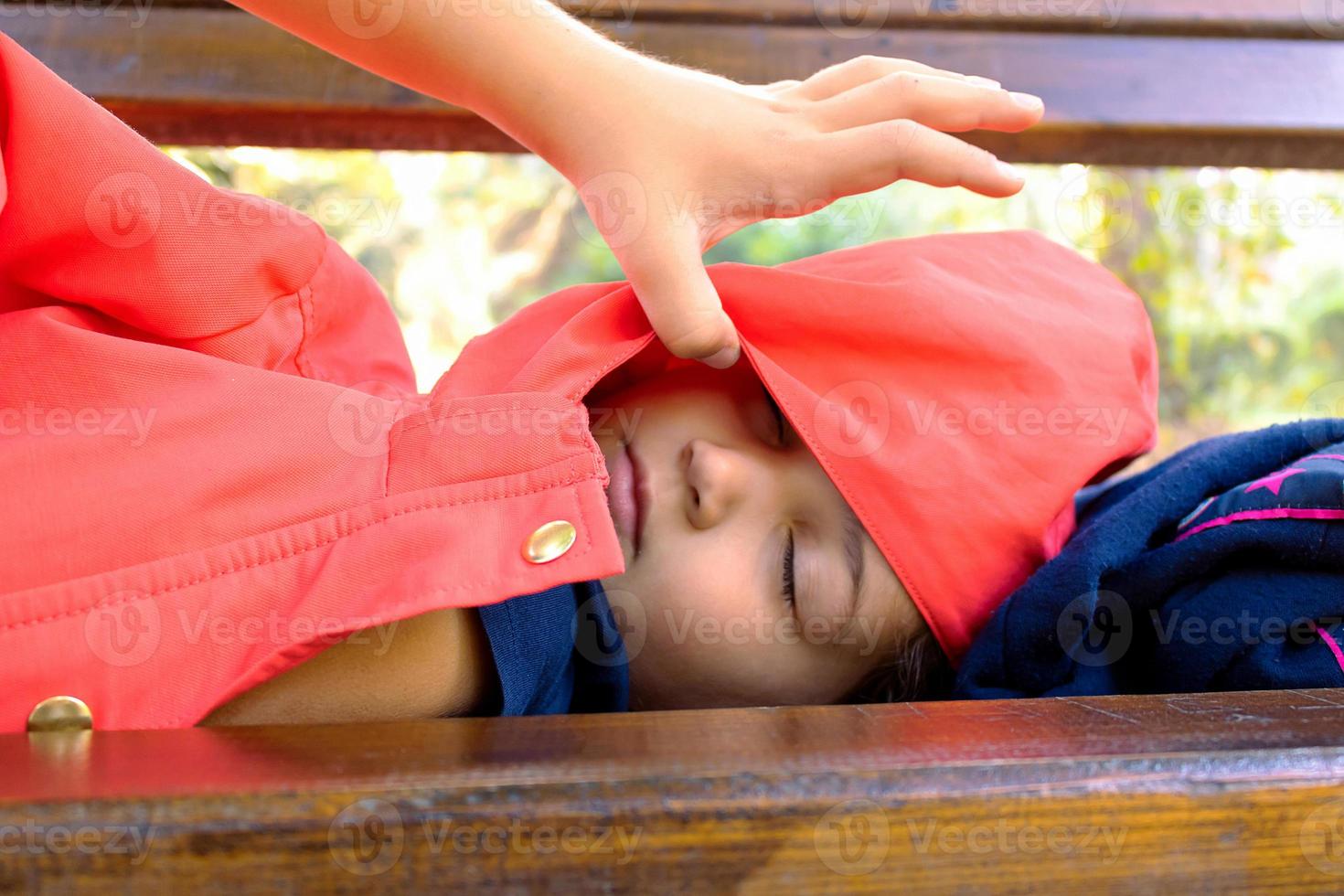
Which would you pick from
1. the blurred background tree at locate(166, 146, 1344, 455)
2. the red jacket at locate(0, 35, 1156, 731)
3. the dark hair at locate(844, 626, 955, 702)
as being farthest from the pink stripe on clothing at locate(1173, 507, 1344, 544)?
the blurred background tree at locate(166, 146, 1344, 455)

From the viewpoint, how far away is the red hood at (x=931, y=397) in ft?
3.22

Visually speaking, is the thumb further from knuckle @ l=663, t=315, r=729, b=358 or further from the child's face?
the child's face

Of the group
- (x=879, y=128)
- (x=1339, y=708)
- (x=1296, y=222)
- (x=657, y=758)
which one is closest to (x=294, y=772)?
(x=657, y=758)

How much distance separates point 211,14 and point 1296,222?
3.49 m

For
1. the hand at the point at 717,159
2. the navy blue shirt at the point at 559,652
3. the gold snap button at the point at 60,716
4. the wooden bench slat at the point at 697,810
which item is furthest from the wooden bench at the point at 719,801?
the hand at the point at 717,159

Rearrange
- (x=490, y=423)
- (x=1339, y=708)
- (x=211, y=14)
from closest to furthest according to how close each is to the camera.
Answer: (x=1339, y=708), (x=490, y=423), (x=211, y=14)

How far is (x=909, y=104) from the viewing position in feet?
2.81

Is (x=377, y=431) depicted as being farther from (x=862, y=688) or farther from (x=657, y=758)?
(x=862, y=688)

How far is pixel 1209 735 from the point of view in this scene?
19.3 inches

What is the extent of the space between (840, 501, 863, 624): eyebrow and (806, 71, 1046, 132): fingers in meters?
0.35

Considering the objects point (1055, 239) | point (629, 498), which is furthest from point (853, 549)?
point (1055, 239)

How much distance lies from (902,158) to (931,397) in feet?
0.90

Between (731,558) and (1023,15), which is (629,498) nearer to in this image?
(731,558)

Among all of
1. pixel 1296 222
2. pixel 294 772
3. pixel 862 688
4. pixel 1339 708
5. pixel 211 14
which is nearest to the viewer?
pixel 294 772
